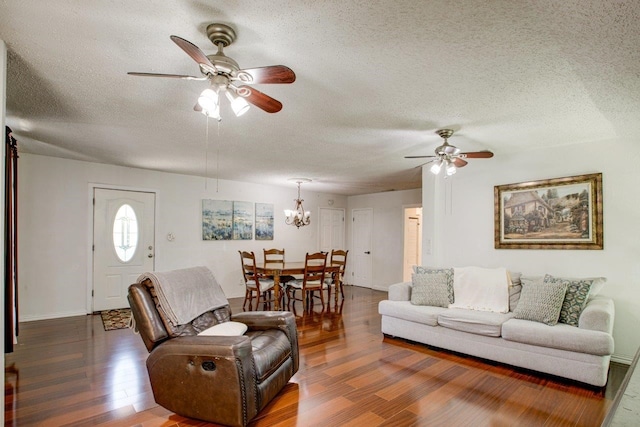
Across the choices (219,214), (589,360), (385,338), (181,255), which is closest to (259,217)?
(219,214)

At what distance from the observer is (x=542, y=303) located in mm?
3238

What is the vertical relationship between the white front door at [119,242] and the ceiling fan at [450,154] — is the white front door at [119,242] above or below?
below

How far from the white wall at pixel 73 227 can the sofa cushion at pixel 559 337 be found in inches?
196

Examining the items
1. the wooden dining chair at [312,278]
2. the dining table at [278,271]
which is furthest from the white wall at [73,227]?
the wooden dining chair at [312,278]

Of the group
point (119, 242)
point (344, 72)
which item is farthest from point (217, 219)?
point (344, 72)

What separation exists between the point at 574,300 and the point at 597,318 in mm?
327

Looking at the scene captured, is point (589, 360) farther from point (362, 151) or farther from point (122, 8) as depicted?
point (122, 8)

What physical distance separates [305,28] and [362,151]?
2.59m

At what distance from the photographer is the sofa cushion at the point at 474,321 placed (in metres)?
3.26

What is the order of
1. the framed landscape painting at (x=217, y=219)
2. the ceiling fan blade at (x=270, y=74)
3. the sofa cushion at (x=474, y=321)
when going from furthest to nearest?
the framed landscape painting at (x=217, y=219) → the sofa cushion at (x=474, y=321) → the ceiling fan blade at (x=270, y=74)

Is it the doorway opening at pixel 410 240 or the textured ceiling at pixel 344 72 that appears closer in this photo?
the textured ceiling at pixel 344 72

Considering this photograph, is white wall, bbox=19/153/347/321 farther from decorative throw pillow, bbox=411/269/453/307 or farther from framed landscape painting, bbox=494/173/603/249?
framed landscape painting, bbox=494/173/603/249

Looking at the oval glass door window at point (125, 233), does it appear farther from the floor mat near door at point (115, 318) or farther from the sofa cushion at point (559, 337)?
the sofa cushion at point (559, 337)

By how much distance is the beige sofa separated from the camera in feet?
9.09
